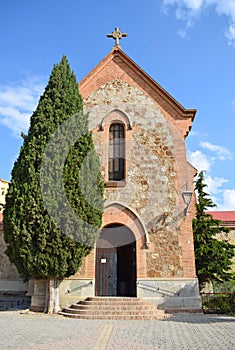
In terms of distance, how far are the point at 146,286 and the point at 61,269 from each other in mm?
3429

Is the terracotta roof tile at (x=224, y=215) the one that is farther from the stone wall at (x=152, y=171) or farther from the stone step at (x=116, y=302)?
the stone step at (x=116, y=302)

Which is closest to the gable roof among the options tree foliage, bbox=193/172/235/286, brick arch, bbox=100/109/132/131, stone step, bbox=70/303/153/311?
brick arch, bbox=100/109/132/131

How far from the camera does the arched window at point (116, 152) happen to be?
47.0 ft

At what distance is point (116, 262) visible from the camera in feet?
48.0

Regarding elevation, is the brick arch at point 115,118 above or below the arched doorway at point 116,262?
above

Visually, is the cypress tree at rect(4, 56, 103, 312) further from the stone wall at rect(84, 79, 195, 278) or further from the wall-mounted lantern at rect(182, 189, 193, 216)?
the wall-mounted lantern at rect(182, 189, 193, 216)

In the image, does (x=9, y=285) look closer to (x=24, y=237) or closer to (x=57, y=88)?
(x=24, y=237)

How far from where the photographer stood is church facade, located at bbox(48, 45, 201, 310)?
12203 mm

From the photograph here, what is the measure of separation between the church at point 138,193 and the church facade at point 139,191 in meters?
0.04

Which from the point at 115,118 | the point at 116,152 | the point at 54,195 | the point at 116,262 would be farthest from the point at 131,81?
the point at 116,262

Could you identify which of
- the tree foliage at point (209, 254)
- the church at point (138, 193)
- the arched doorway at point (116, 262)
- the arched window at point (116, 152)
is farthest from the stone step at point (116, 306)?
the arched window at point (116, 152)

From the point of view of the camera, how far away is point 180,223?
12.8 meters

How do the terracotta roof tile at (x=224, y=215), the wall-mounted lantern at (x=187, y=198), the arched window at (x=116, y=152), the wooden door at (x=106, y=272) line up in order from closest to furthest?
1. the wall-mounted lantern at (x=187, y=198)
2. the wooden door at (x=106, y=272)
3. the arched window at (x=116, y=152)
4. the terracotta roof tile at (x=224, y=215)

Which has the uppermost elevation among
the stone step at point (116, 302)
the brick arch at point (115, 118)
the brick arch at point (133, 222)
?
the brick arch at point (115, 118)
